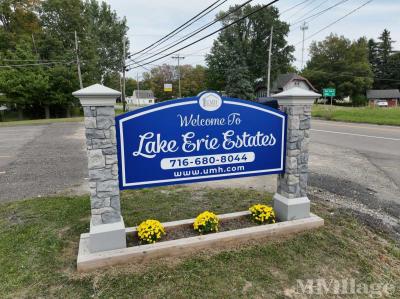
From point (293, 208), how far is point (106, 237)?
242 centimetres

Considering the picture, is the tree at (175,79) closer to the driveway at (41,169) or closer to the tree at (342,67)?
the tree at (342,67)

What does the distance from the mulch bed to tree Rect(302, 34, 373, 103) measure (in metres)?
55.1

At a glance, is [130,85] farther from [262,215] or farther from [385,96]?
[262,215]

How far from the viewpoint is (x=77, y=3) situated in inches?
1326

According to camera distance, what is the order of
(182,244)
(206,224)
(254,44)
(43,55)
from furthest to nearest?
(254,44) → (43,55) → (206,224) → (182,244)

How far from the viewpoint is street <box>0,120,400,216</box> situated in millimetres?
5844

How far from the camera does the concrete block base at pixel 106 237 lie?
3.27 metres

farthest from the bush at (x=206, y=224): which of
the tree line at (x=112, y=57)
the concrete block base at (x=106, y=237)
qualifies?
the tree line at (x=112, y=57)

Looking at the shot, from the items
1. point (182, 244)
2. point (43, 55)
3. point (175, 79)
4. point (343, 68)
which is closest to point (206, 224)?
point (182, 244)

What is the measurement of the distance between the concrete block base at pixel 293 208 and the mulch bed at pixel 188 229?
45cm

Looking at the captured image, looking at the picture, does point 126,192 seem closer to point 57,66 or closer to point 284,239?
point 284,239

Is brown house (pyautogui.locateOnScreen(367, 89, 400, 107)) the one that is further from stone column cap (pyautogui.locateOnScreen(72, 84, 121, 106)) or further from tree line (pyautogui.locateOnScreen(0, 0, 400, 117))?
stone column cap (pyautogui.locateOnScreen(72, 84, 121, 106))

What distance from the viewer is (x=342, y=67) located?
54312 mm

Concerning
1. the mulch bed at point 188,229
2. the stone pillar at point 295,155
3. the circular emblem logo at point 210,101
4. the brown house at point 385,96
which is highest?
the brown house at point 385,96
